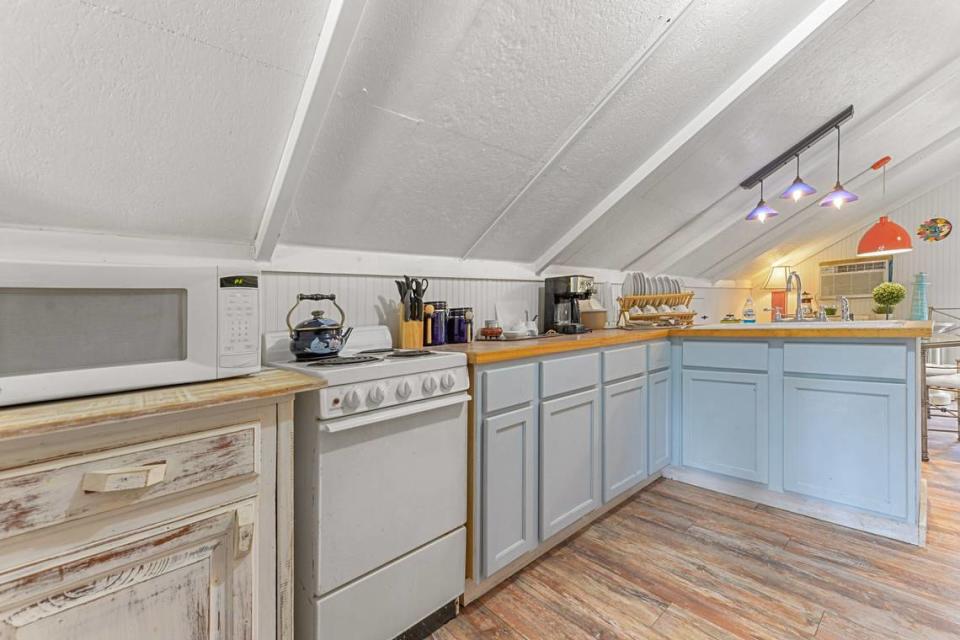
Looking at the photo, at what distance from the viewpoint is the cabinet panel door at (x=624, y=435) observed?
223 cm

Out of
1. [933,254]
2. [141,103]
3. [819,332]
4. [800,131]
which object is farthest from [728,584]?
[933,254]

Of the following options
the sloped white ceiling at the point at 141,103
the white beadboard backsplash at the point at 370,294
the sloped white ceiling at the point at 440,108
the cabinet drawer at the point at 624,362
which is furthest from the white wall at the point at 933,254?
the sloped white ceiling at the point at 141,103

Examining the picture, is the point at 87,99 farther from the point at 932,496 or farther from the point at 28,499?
the point at 932,496

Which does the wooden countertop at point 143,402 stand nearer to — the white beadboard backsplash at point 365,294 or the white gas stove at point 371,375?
the white gas stove at point 371,375

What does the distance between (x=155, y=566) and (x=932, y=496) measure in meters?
3.70

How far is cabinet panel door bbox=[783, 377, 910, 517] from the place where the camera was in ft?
6.70

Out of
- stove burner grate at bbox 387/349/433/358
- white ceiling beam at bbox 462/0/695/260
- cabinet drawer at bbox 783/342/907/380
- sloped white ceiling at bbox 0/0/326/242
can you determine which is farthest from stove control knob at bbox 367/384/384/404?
cabinet drawer at bbox 783/342/907/380

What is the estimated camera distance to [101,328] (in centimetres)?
101

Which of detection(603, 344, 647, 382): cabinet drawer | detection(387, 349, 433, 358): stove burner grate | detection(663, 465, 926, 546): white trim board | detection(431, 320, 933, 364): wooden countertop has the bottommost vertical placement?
detection(663, 465, 926, 546): white trim board

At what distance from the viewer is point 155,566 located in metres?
0.93

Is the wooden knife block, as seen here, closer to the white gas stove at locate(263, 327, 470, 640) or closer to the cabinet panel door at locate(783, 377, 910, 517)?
the white gas stove at locate(263, 327, 470, 640)

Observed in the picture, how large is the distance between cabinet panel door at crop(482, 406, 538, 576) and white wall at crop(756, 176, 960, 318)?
5.24 meters

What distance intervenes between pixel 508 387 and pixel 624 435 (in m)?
1.01

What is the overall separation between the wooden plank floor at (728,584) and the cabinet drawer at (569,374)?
0.76 meters
